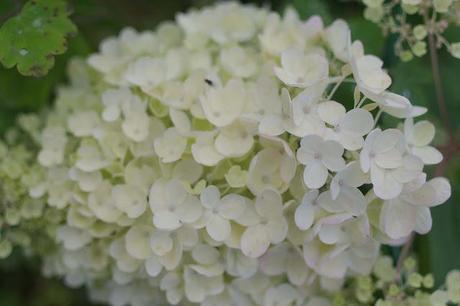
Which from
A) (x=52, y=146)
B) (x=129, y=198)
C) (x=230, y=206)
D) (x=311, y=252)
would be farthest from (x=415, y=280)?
(x=52, y=146)

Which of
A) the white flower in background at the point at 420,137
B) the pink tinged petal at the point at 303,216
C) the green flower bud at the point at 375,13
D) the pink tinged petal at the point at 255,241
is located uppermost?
the green flower bud at the point at 375,13

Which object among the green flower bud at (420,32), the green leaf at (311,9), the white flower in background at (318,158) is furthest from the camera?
the green leaf at (311,9)

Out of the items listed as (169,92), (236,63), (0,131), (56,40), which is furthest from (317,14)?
(0,131)

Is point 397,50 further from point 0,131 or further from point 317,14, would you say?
point 0,131

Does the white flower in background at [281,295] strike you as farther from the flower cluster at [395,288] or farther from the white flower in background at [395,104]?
the white flower in background at [395,104]

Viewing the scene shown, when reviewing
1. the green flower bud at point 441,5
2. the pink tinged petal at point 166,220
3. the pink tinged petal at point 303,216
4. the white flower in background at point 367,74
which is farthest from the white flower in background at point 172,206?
the green flower bud at point 441,5

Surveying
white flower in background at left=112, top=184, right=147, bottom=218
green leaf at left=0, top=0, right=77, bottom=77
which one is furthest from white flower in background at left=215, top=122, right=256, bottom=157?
green leaf at left=0, top=0, right=77, bottom=77

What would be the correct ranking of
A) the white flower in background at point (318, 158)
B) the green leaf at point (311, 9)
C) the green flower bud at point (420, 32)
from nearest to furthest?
the white flower in background at point (318, 158), the green flower bud at point (420, 32), the green leaf at point (311, 9)

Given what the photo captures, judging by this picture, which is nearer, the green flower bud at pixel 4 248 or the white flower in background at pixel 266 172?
the white flower in background at pixel 266 172

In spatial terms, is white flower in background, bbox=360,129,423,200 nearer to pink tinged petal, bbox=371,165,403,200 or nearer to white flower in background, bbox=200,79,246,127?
pink tinged petal, bbox=371,165,403,200

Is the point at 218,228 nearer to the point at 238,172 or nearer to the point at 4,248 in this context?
the point at 238,172
